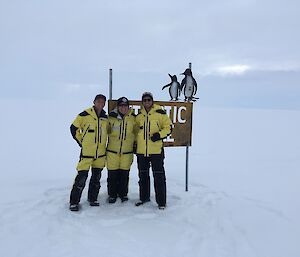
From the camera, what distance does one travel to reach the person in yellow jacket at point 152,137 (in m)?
4.61

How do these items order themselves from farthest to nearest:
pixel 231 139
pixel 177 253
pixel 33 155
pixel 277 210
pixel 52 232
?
1. pixel 231 139
2. pixel 33 155
3. pixel 277 210
4. pixel 52 232
5. pixel 177 253

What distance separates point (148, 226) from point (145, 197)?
797 millimetres

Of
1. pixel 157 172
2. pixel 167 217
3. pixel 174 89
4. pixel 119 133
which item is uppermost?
pixel 174 89

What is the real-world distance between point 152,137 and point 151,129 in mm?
127

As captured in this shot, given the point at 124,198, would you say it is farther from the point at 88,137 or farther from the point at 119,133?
the point at 88,137

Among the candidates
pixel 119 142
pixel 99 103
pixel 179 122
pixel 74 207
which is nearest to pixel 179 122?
pixel 179 122

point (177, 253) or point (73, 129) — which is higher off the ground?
point (73, 129)

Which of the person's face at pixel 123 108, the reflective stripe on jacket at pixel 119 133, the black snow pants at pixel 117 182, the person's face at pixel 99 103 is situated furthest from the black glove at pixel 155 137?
the person's face at pixel 99 103

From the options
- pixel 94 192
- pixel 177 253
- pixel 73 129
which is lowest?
pixel 177 253

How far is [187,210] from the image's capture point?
4711 mm

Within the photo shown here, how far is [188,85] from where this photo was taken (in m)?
5.48

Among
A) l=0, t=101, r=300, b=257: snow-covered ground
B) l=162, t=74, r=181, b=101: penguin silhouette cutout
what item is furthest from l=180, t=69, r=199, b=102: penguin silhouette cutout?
l=0, t=101, r=300, b=257: snow-covered ground

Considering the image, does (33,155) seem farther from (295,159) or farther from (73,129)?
(295,159)

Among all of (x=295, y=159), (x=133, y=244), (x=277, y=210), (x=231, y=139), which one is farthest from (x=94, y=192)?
(x=231, y=139)
